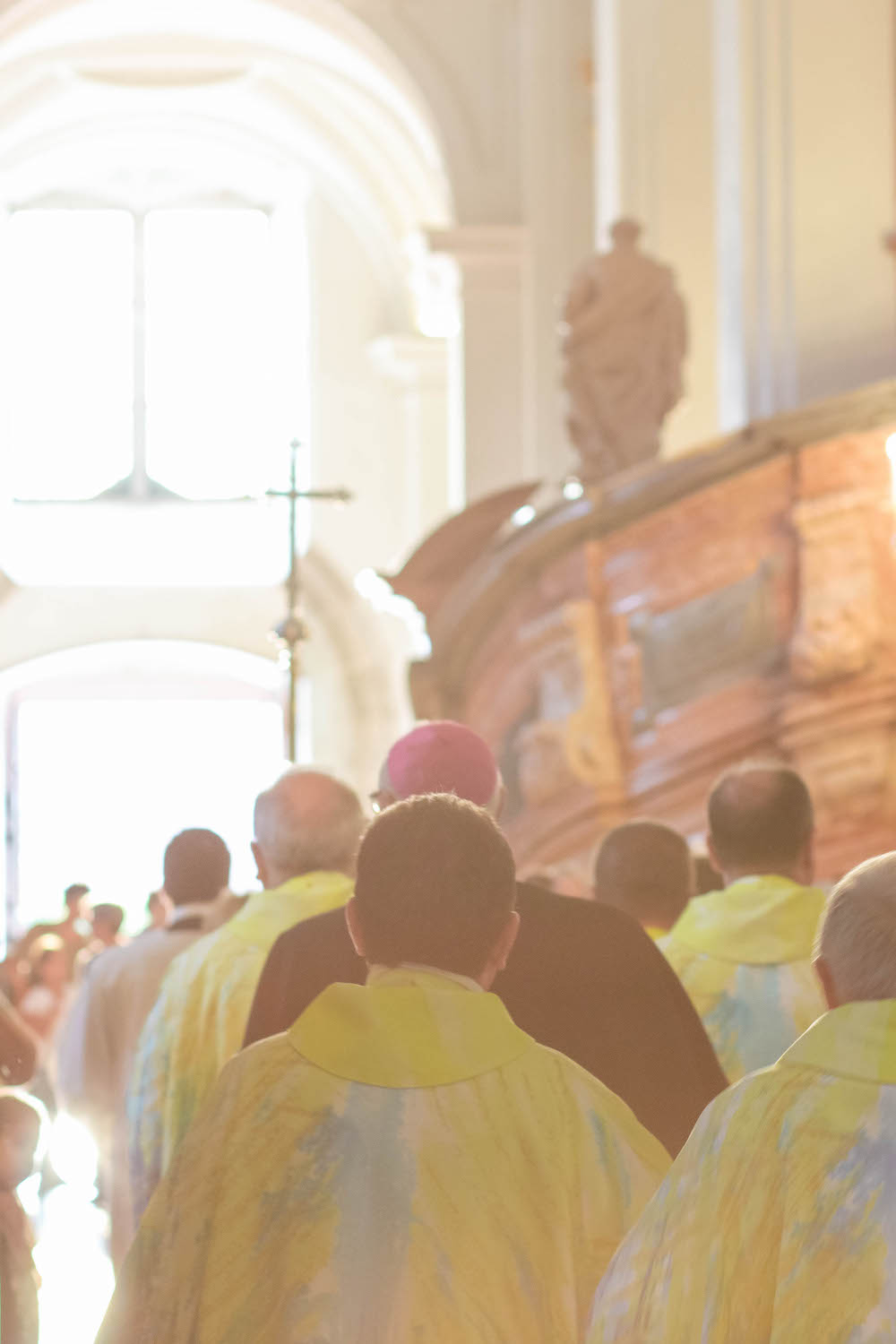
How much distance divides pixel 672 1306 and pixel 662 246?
48.2 ft

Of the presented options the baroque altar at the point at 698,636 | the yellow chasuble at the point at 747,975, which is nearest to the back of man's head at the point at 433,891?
the yellow chasuble at the point at 747,975

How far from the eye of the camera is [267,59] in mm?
23125

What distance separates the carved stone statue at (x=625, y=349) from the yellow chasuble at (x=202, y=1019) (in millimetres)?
7363


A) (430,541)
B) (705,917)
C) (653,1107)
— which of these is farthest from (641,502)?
(653,1107)

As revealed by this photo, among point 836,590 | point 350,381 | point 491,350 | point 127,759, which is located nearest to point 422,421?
point 350,381

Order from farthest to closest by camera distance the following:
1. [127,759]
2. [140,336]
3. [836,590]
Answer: [140,336] < [127,759] < [836,590]

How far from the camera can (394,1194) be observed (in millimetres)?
2830

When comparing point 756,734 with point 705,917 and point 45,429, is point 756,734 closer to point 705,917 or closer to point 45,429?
point 705,917

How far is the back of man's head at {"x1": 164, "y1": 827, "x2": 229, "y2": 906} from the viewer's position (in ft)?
19.4

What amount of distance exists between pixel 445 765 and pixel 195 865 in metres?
1.99

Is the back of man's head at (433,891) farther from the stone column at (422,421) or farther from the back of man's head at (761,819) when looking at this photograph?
the stone column at (422,421)

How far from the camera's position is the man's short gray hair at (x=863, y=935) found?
254 centimetres

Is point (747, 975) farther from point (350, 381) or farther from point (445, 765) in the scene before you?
point (350, 381)

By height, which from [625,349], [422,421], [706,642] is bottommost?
[706,642]
